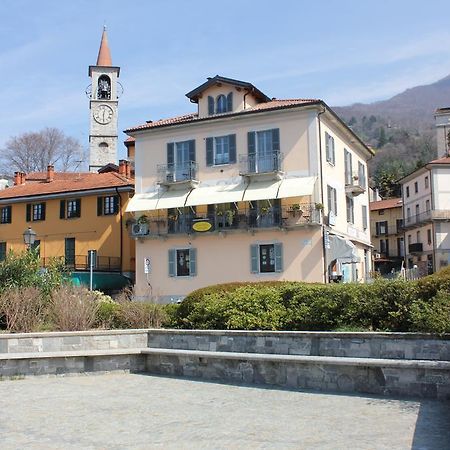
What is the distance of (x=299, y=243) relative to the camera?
30.4 m

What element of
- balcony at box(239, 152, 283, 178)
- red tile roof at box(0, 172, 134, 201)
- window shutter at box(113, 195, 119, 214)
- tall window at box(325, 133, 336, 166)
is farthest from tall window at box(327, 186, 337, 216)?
window shutter at box(113, 195, 119, 214)

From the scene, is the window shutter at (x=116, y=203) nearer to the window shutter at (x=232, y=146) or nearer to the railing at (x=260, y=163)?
the window shutter at (x=232, y=146)

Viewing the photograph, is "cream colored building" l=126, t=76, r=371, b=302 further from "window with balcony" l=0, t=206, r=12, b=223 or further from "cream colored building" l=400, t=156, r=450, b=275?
"cream colored building" l=400, t=156, r=450, b=275

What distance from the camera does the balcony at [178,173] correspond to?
33.0 meters

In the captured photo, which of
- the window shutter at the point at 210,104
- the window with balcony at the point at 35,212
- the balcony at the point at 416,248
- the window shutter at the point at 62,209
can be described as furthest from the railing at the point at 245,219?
the balcony at the point at 416,248

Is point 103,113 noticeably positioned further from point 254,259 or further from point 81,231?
point 254,259

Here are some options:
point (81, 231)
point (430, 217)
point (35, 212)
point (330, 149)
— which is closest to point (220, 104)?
point (330, 149)

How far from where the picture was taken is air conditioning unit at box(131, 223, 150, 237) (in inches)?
1339

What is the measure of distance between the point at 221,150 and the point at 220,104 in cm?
284

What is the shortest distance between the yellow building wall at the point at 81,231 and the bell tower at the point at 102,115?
3520 cm

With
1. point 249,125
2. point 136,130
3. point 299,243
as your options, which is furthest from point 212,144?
point 299,243

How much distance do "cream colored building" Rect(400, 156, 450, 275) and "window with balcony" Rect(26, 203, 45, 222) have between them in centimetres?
3134

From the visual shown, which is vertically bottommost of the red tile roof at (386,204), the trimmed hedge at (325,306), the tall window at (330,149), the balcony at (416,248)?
the trimmed hedge at (325,306)

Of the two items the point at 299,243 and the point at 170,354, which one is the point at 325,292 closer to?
the point at 170,354
